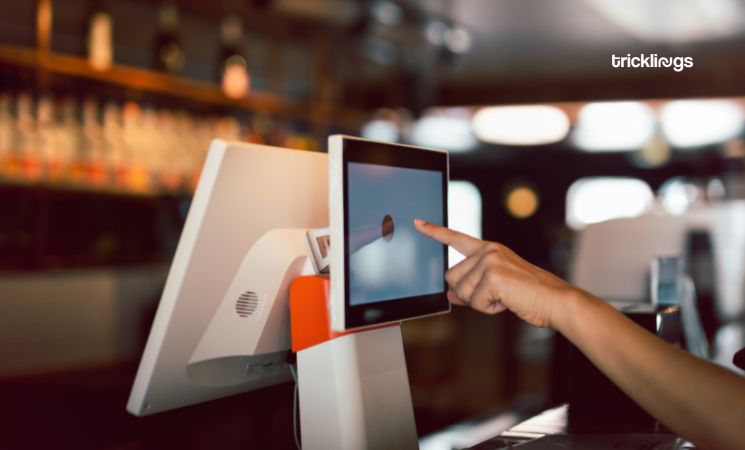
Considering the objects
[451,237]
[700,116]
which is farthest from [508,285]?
[700,116]

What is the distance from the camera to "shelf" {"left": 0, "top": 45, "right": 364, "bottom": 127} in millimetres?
3801

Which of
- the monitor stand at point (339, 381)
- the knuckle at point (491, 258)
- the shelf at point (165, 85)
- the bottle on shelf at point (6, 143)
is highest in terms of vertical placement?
the shelf at point (165, 85)

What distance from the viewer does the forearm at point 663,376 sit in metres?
1.09

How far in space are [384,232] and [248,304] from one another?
275mm

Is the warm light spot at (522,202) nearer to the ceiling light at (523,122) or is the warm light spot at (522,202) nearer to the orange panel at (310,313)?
the ceiling light at (523,122)

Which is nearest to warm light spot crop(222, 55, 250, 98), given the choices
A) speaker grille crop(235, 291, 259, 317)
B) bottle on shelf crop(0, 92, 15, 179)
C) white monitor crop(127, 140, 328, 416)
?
bottle on shelf crop(0, 92, 15, 179)

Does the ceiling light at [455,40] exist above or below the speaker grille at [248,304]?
above

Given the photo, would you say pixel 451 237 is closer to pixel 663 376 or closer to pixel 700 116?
pixel 663 376

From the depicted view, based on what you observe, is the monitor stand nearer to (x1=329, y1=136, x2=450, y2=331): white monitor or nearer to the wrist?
(x1=329, y1=136, x2=450, y2=331): white monitor

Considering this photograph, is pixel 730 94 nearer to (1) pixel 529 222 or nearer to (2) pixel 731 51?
(2) pixel 731 51

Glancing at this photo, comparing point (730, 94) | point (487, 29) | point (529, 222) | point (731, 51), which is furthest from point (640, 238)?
point (529, 222)

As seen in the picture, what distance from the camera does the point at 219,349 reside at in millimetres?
1311

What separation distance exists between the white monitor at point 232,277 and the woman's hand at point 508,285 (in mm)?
315

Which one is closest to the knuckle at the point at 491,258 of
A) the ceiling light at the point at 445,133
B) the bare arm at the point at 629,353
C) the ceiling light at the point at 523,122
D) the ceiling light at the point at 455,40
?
the bare arm at the point at 629,353
